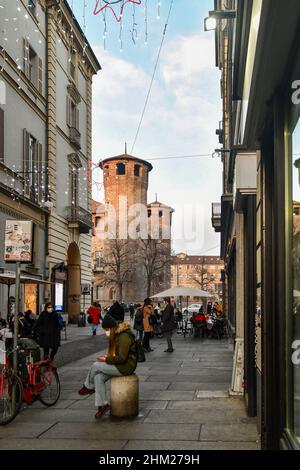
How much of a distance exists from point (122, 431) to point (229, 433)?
1307 millimetres

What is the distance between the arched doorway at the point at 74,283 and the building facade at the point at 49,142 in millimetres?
61

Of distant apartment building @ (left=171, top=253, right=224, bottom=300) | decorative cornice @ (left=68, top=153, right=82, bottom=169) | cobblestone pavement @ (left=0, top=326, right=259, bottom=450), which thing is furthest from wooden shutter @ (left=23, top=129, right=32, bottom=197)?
distant apartment building @ (left=171, top=253, right=224, bottom=300)

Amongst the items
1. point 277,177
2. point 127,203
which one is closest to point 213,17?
point 277,177

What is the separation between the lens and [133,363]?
852 cm

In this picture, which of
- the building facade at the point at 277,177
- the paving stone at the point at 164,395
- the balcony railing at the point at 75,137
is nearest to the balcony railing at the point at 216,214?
the balcony railing at the point at 75,137

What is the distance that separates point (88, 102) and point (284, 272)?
36812 mm

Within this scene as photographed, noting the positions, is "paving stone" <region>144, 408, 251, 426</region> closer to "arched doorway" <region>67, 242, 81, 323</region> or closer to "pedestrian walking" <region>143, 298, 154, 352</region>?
"pedestrian walking" <region>143, 298, 154, 352</region>

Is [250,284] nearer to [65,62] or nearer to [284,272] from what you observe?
[284,272]

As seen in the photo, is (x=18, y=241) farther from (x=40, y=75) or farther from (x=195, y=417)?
(x=40, y=75)

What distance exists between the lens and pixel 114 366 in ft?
27.7

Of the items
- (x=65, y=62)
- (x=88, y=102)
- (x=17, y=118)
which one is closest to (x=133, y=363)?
(x=17, y=118)

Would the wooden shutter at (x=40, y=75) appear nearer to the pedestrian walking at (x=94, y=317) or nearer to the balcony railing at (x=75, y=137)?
the balcony railing at (x=75, y=137)

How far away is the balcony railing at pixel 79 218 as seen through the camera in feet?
114
